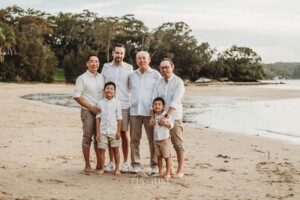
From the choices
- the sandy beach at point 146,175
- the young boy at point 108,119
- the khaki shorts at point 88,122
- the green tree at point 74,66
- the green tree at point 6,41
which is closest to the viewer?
the sandy beach at point 146,175

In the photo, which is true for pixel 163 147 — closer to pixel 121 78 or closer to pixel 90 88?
pixel 121 78

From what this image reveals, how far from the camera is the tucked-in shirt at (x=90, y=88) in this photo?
20.0ft

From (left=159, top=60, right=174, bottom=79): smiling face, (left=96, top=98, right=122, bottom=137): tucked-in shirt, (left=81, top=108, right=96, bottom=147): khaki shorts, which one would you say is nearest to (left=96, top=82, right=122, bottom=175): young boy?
(left=96, top=98, right=122, bottom=137): tucked-in shirt

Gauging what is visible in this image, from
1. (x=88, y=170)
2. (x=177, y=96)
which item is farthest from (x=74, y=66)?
(x=177, y=96)

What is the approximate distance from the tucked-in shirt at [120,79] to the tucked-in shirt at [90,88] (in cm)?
16

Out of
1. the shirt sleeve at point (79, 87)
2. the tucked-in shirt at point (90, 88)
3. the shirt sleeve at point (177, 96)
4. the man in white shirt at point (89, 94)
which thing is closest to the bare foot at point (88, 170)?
the man in white shirt at point (89, 94)

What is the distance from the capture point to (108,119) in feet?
19.7

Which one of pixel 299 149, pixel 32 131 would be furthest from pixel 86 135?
pixel 299 149

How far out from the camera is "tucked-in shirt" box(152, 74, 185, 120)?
593 centimetres

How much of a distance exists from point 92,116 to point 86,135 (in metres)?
0.29

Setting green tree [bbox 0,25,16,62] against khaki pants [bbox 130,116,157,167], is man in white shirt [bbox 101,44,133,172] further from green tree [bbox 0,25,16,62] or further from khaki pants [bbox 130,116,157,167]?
green tree [bbox 0,25,16,62]

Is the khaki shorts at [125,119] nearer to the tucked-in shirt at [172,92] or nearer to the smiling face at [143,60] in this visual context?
the tucked-in shirt at [172,92]

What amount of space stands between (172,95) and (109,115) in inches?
36.8

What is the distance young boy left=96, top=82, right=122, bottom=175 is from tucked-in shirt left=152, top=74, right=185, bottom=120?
578 millimetres
